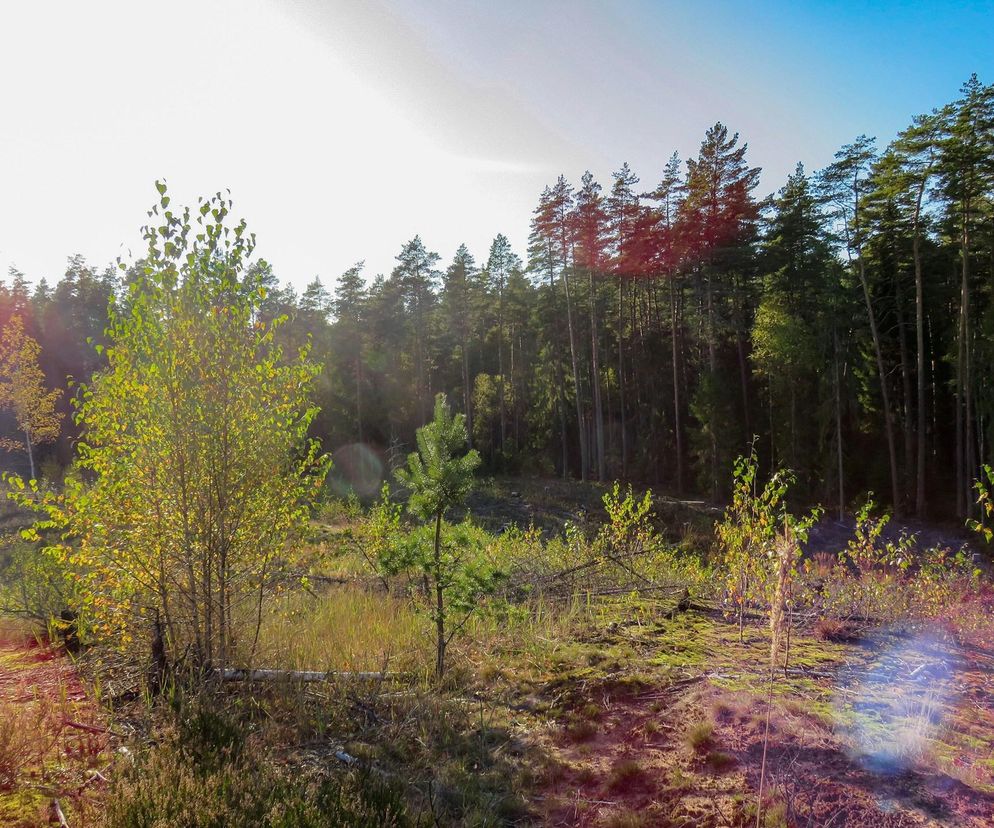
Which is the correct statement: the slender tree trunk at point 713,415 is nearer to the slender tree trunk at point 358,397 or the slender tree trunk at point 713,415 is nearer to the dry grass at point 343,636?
the slender tree trunk at point 358,397

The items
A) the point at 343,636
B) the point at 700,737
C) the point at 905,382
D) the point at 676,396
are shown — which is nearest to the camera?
the point at 700,737

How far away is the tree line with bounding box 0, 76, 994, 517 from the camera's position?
21594 mm

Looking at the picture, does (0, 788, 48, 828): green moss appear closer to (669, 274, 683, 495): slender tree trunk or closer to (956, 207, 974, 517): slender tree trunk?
(956, 207, 974, 517): slender tree trunk

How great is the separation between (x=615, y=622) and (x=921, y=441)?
810 inches

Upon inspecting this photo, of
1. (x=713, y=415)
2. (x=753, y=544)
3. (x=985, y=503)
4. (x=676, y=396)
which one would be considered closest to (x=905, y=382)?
(x=713, y=415)

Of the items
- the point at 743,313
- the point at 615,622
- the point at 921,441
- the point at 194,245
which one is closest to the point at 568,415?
the point at 743,313

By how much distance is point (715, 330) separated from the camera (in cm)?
2667

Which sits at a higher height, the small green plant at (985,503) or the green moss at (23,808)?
the small green plant at (985,503)

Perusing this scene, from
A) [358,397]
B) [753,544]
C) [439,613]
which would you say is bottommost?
[439,613]

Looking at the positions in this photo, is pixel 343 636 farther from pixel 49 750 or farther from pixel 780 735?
pixel 780 735

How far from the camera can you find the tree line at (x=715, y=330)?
70.8 feet

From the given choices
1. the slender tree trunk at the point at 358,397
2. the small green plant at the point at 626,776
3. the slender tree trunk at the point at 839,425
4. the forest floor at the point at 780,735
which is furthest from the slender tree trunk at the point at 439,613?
the slender tree trunk at the point at 358,397

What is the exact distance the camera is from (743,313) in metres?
29.0

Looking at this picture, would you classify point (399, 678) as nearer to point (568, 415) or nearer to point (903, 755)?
point (903, 755)
